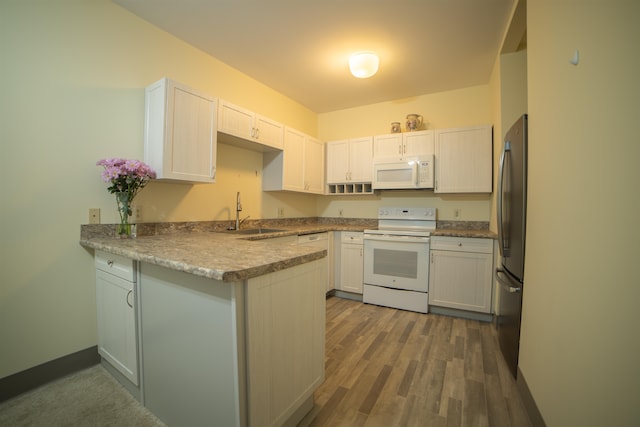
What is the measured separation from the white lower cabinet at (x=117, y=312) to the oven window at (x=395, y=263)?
2.43m

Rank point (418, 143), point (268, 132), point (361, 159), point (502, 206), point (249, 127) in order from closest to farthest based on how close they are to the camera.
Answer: point (502, 206) < point (249, 127) < point (268, 132) < point (418, 143) < point (361, 159)

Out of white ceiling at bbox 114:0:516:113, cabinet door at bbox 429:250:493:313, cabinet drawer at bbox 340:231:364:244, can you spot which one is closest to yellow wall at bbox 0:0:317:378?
white ceiling at bbox 114:0:516:113

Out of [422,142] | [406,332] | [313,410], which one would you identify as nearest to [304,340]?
[313,410]

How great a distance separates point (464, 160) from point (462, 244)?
3.39 feet

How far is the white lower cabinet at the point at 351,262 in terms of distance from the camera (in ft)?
10.8

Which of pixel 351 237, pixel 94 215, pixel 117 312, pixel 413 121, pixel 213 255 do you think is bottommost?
pixel 117 312

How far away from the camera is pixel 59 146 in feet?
5.69

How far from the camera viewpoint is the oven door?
2.90 meters

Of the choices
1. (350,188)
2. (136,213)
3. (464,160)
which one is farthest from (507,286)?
(136,213)

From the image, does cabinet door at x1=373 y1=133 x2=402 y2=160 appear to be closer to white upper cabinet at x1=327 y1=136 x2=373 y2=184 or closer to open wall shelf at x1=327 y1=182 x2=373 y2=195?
white upper cabinet at x1=327 y1=136 x2=373 y2=184

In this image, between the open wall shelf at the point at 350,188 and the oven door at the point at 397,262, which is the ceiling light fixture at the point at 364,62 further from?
the oven door at the point at 397,262

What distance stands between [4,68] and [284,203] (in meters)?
2.67

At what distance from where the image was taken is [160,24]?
2.21 meters

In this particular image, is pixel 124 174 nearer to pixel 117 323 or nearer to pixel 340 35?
pixel 117 323
